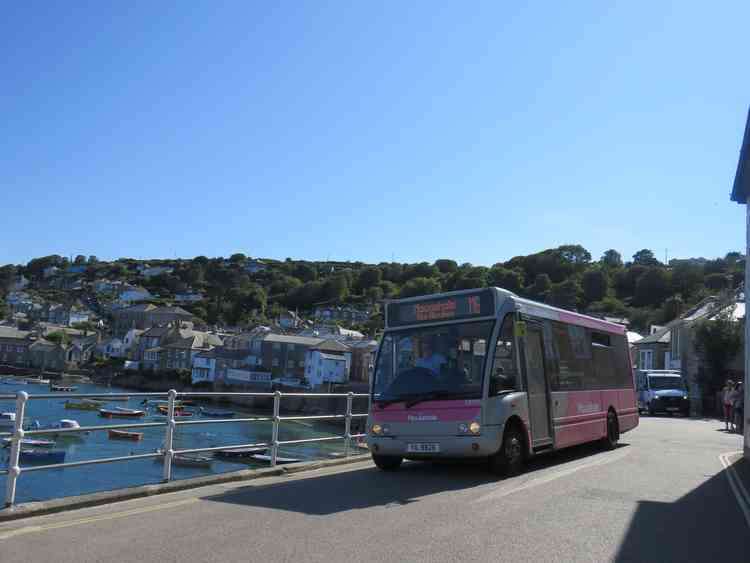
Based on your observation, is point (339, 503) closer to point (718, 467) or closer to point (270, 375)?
point (718, 467)

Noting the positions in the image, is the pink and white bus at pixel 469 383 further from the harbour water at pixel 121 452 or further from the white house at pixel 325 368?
the white house at pixel 325 368

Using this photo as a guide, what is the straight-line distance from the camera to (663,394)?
1364 inches

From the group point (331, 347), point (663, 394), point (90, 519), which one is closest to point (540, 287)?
point (331, 347)

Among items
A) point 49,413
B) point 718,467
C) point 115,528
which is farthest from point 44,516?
point 49,413

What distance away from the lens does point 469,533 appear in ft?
21.4

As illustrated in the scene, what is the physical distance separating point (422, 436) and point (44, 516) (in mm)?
5188

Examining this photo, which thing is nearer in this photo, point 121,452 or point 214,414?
point 121,452

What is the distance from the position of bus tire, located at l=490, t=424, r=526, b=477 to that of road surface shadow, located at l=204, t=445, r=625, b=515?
0.19 metres

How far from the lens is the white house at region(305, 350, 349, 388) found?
9744 centimetres

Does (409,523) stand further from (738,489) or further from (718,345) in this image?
(718,345)

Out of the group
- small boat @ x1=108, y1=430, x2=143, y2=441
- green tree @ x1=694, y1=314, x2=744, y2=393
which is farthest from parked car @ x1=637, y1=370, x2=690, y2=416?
small boat @ x1=108, y1=430, x2=143, y2=441

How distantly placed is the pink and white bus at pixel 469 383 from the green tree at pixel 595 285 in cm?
13131

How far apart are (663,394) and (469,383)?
28160 millimetres

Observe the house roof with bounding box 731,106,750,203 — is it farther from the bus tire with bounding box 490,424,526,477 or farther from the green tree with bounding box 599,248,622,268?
the green tree with bounding box 599,248,622,268
